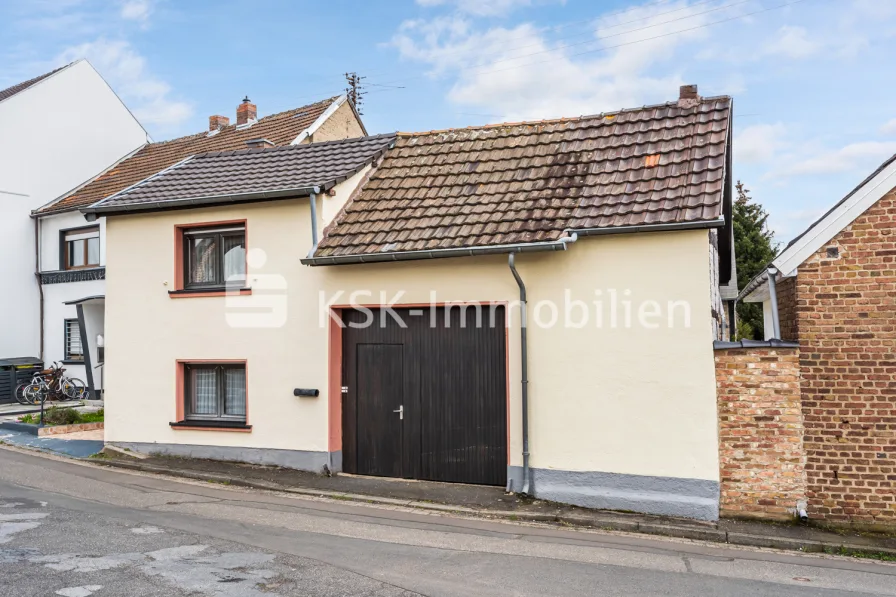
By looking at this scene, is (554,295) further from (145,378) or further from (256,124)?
(256,124)

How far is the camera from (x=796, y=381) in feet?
28.4

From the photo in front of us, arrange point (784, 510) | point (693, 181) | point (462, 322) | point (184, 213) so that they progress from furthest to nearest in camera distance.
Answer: point (184, 213)
point (462, 322)
point (693, 181)
point (784, 510)

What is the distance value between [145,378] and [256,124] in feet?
35.9

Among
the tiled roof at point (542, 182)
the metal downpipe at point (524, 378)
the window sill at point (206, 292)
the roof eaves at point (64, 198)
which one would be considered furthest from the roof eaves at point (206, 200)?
the roof eaves at point (64, 198)

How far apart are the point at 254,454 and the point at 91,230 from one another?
12.6 m

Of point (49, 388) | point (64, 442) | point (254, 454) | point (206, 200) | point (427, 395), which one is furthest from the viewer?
point (49, 388)

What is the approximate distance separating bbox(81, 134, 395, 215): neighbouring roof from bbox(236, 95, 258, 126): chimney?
929 centimetres

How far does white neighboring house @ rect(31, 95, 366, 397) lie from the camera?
19.7 metres

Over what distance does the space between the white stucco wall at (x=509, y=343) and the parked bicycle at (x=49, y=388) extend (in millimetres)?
8990

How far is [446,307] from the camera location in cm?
1038

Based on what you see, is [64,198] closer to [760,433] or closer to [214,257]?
[214,257]

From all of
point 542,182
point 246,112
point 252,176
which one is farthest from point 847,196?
point 246,112

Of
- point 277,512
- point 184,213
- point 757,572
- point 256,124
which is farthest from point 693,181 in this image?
point 256,124

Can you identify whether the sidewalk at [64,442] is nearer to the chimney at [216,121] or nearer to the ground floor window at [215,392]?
the ground floor window at [215,392]
